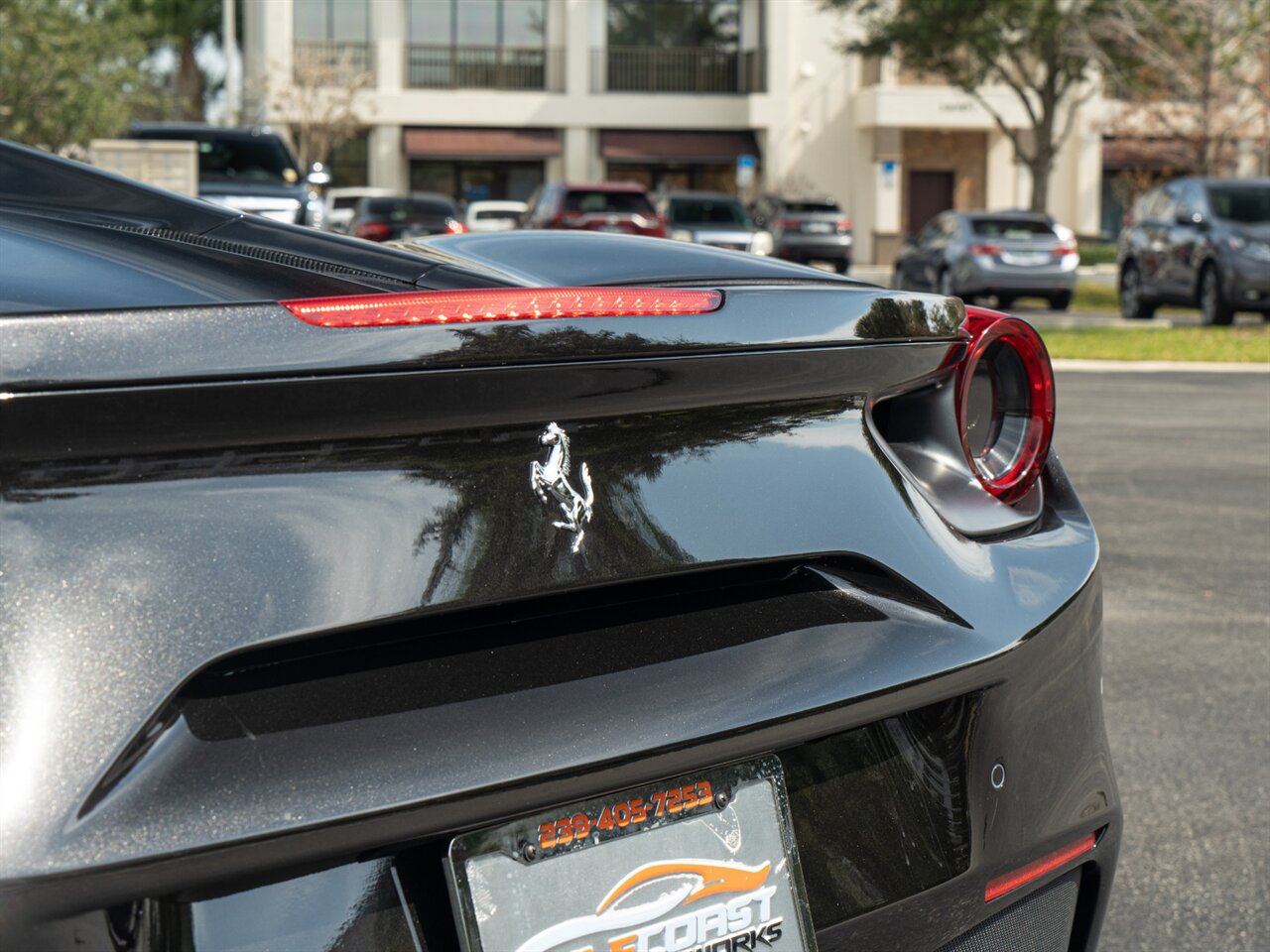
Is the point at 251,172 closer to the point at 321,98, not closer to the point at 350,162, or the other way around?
the point at 321,98

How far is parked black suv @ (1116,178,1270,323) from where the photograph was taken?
702 inches

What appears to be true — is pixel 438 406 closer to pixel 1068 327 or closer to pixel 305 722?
pixel 305 722

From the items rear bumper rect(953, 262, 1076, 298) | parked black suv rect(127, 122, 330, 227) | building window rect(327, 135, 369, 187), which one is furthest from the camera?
building window rect(327, 135, 369, 187)

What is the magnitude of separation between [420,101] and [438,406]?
153ft

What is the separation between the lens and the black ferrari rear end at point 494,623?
51.1 inches

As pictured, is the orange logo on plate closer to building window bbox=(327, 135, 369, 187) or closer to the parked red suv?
the parked red suv

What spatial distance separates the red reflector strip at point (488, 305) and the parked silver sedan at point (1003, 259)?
812 inches

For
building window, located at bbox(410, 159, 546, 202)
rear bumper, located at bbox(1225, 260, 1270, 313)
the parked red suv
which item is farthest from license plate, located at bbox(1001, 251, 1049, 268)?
building window, located at bbox(410, 159, 546, 202)

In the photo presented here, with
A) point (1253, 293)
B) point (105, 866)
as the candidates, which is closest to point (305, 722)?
point (105, 866)

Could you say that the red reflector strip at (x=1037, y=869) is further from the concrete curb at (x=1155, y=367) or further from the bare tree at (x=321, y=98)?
the bare tree at (x=321, y=98)

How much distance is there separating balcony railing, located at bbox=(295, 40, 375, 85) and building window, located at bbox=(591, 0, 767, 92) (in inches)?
266

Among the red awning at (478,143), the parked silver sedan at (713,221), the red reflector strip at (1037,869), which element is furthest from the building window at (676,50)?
the red reflector strip at (1037,869)

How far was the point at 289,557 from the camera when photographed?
1.39 meters

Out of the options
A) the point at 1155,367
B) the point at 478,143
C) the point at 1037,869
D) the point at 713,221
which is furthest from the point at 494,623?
the point at 478,143
